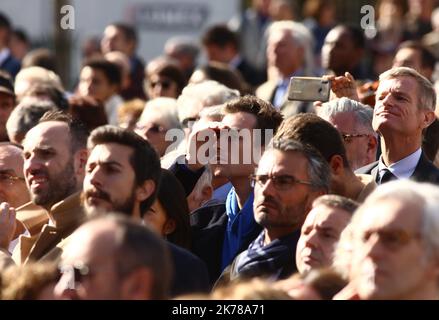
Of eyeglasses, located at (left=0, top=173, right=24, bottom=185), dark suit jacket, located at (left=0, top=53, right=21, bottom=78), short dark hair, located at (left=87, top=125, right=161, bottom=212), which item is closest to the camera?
short dark hair, located at (left=87, top=125, right=161, bottom=212)

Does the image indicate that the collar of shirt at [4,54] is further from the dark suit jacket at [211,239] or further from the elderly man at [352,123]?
the dark suit jacket at [211,239]

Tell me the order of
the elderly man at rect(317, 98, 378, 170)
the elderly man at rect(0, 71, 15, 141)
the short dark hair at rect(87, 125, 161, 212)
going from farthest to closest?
the elderly man at rect(0, 71, 15, 141) → the elderly man at rect(317, 98, 378, 170) → the short dark hair at rect(87, 125, 161, 212)

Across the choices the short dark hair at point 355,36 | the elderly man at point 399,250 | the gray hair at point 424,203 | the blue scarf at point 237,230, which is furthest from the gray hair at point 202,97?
the elderly man at point 399,250

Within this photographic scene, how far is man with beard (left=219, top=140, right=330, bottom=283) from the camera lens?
5.89m

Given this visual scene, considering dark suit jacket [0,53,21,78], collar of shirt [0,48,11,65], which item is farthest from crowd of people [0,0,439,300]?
collar of shirt [0,48,11,65]

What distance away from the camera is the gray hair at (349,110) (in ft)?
23.7

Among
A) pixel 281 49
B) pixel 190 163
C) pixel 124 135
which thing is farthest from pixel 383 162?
pixel 281 49

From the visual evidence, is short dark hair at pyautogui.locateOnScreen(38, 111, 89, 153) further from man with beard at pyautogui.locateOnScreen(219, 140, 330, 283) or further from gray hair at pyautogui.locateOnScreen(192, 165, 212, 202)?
man with beard at pyautogui.locateOnScreen(219, 140, 330, 283)

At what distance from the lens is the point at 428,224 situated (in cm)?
452

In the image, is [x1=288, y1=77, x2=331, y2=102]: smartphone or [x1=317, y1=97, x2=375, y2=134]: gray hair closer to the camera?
[x1=317, y1=97, x2=375, y2=134]: gray hair

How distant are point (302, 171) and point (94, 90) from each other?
19.0 ft

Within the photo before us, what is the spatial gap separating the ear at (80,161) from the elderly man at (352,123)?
124 cm
